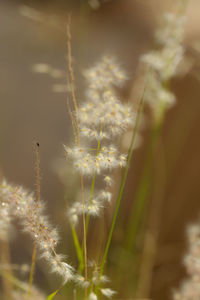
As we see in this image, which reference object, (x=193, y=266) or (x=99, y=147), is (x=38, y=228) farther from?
(x=193, y=266)

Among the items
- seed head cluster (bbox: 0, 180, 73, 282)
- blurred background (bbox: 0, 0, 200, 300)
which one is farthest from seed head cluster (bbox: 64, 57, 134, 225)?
blurred background (bbox: 0, 0, 200, 300)

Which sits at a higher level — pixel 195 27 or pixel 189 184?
pixel 195 27

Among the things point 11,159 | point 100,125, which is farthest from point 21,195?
point 11,159

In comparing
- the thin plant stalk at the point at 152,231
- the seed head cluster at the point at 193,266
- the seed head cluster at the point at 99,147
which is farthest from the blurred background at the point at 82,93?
the seed head cluster at the point at 99,147

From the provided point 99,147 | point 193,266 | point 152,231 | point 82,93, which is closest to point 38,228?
point 99,147

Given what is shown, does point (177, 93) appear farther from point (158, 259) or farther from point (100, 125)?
point (100, 125)

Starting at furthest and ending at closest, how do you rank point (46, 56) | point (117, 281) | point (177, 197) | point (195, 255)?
point (177, 197), point (46, 56), point (117, 281), point (195, 255)

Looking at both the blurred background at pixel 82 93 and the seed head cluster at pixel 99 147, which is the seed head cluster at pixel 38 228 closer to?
the seed head cluster at pixel 99 147

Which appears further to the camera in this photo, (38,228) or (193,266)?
(193,266)
